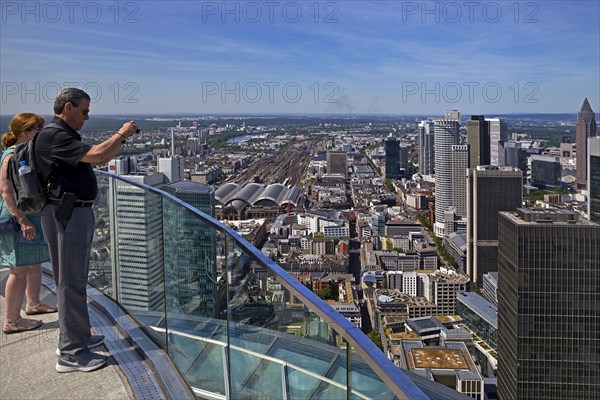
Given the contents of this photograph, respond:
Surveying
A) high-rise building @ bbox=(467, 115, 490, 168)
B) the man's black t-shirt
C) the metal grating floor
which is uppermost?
high-rise building @ bbox=(467, 115, 490, 168)

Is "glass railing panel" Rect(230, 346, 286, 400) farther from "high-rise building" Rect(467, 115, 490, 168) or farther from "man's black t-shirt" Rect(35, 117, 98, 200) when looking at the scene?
"high-rise building" Rect(467, 115, 490, 168)

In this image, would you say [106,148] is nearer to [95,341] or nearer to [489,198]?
[95,341]

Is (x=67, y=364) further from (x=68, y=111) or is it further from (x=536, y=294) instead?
(x=536, y=294)

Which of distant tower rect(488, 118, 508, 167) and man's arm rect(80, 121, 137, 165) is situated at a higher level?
distant tower rect(488, 118, 508, 167)

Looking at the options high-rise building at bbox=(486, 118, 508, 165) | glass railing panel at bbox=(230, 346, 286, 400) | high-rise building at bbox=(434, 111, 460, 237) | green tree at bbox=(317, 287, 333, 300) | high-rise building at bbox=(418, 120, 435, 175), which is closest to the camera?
glass railing panel at bbox=(230, 346, 286, 400)

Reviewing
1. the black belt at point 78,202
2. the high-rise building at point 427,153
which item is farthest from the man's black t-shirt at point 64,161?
the high-rise building at point 427,153

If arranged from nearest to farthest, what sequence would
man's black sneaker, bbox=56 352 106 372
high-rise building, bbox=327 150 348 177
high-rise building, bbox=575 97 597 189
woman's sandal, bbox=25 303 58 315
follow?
1. man's black sneaker, bbox=56 352 106 372
2. woman's sandal, bbox=25 303 58 315
3. high-rise building, bbox=575 97 597 189
4. high-rise building, bbox=327 150 348 177

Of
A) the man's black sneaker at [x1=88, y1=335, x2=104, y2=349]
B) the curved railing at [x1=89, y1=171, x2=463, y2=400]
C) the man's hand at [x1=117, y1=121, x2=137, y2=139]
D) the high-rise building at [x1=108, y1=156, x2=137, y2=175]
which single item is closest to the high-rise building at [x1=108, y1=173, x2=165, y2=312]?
the curved railing at [x1=89, y1=171, x2=463, y2=400]
